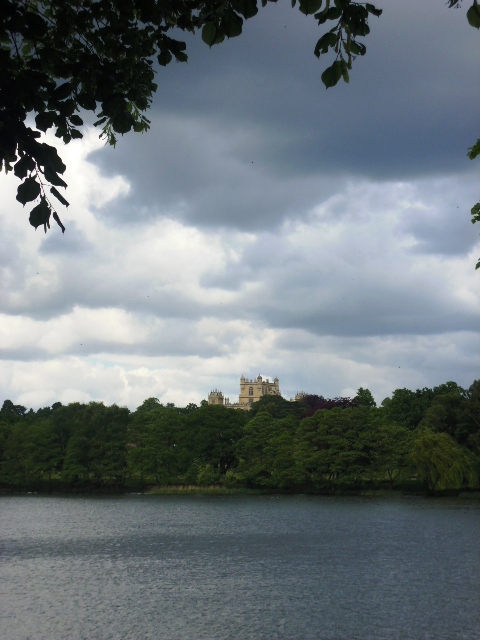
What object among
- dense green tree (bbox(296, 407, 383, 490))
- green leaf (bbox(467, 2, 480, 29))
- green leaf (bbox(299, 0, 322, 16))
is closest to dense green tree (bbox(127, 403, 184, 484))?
dense green tree (bbox(296, 407, 383, 490))

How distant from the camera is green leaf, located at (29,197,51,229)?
4.46m

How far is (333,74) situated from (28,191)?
6.94 ft

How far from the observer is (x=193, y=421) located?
2867 inches

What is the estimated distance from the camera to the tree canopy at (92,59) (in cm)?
445

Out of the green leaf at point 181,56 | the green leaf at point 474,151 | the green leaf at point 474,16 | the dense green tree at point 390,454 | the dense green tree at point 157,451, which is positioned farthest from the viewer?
the dense green tree at point 157,451

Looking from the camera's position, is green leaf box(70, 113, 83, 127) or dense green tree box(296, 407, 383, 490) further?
dense green tree box(296, 407, 383, 490)

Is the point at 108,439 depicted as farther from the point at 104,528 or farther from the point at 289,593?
the point at 289,593

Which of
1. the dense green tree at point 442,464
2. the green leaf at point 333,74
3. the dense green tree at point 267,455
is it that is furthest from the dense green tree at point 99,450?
the green leaf at point 333,74

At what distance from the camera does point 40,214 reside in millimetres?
4480

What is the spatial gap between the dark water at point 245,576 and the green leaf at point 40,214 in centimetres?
1571

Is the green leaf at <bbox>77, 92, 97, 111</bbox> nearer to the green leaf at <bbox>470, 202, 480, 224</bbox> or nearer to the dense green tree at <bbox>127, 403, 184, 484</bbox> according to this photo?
the green leaf at <bbox>470, 202, 480, 224</bbox>

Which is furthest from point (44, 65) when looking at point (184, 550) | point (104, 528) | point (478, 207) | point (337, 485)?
point (337, 485)

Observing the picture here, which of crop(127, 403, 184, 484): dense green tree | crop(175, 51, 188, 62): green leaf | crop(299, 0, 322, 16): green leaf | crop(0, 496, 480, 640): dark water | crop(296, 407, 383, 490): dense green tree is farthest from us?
crop(127, 403, 184, 484): dense green tree

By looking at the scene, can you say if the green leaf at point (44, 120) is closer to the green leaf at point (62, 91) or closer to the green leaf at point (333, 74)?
the green leaf at point (62, 91)
